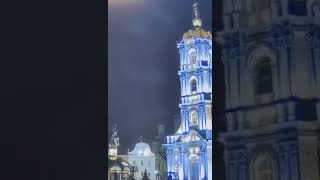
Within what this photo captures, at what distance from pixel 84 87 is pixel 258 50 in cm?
371

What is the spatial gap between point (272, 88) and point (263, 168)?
0.91 meters

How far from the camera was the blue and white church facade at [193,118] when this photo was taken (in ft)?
18.1

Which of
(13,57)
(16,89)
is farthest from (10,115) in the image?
(13,57)

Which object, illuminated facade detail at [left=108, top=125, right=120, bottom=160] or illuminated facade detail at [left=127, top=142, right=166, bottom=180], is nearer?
illuminated facade detail at [left=108, top=125, right=120, bottom=160]

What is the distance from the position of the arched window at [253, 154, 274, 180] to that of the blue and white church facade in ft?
1.76

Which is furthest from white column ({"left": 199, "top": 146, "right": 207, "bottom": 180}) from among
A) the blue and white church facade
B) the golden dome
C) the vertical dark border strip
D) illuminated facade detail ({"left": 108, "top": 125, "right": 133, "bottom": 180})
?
the golden dome

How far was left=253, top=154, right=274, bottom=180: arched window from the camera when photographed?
219 inches

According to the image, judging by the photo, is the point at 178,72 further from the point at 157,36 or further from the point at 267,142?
the point at 267,142

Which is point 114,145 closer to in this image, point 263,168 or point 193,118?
point 193,118

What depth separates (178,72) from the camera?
223 inches

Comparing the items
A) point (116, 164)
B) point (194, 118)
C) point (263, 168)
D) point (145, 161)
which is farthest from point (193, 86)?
point (116, 164)

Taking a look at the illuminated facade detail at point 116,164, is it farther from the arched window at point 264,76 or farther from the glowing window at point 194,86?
the arched window at point 264,76

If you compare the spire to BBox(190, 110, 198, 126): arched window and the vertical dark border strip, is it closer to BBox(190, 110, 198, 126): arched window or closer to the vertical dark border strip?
the vertical dark border strip

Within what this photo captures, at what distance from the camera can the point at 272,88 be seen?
18.6 ft
